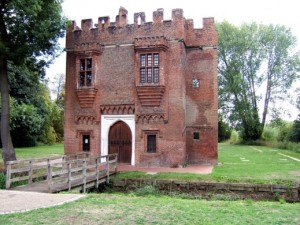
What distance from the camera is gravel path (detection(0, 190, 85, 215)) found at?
8633 millimetres

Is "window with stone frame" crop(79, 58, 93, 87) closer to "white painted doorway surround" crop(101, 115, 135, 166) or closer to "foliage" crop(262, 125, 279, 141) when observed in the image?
"white painted doorway surround" crop(101, 115, 135, 166)

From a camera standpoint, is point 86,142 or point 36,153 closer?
point 86,142

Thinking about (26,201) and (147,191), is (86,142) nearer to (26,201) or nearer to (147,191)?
(147,191)

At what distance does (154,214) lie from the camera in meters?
8.07

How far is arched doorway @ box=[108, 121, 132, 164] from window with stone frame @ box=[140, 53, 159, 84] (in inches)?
124

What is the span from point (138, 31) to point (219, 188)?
11.0 metres

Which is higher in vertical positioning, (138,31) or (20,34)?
(138,31)

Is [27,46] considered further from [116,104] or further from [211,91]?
[211,91]

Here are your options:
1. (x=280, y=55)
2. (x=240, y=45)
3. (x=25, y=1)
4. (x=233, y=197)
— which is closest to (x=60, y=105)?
(x=240, y=45)

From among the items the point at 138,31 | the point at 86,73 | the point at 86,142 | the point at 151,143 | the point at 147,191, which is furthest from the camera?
the point at 86,142

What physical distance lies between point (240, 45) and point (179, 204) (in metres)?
38.3

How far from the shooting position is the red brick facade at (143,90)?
20281 mm

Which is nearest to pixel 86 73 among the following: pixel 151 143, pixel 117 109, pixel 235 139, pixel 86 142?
pixel 117 109

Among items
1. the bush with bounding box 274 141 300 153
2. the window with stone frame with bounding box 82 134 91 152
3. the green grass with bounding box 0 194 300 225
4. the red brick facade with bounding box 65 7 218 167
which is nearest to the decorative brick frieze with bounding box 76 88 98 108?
the red brick facade with bounding box 65 7 218 167
